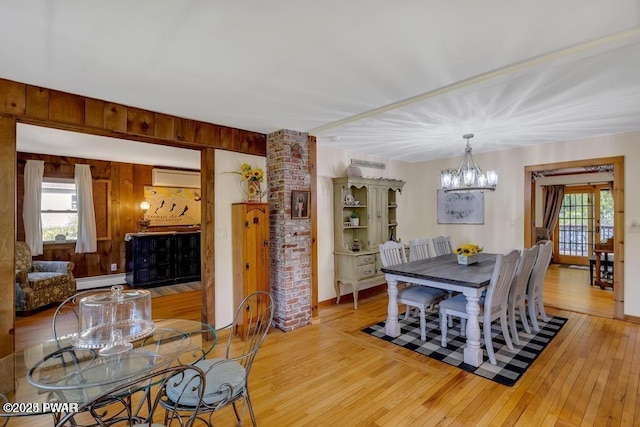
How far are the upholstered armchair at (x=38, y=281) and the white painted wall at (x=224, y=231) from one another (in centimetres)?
302

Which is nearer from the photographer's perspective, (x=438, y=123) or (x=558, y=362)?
(x=558, y=362)

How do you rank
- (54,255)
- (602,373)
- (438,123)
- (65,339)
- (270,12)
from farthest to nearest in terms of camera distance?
(54,255) < (438,123) < (602,373) < (65,339) < (270,12)

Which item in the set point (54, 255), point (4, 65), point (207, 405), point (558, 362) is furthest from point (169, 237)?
point (558, 362)

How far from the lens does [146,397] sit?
184 centimetres

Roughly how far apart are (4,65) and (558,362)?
5127 mm

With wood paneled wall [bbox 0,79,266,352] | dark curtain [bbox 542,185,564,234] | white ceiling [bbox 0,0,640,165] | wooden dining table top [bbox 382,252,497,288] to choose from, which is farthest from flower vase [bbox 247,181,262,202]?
dark curtain [bbox 542,185,564,234]

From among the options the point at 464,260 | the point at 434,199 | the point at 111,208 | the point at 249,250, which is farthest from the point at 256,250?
the point at 111,208

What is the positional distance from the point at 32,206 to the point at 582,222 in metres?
11.6

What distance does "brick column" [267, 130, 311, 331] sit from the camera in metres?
3.76

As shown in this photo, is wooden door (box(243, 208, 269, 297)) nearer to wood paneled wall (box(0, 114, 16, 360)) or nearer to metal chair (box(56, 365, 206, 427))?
metal chair (box(56, 365, 206, 427))

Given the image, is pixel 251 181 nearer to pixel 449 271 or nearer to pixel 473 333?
pixel 449 271

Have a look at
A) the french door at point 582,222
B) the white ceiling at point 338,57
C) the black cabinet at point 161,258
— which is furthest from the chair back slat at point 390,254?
the french door at point 582,222

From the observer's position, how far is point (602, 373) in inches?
106

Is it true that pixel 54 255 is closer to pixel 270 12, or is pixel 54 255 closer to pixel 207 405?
pixel 207 405
